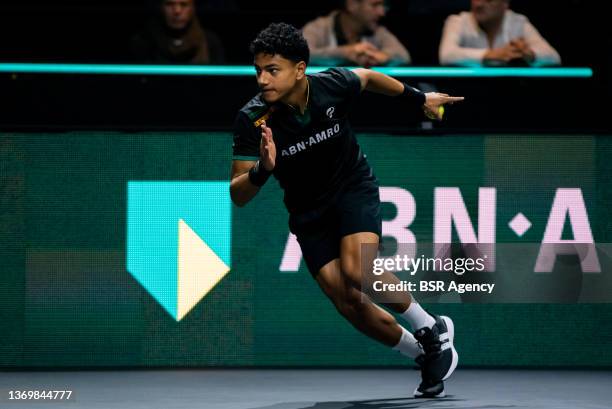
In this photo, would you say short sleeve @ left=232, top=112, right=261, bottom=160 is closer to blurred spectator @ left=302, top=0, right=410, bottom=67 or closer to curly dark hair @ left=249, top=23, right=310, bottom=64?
curly dark hair @ left=249, top=23, right=310, bottom=64

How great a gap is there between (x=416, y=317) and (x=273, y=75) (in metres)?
1.36

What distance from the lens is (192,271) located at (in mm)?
6172

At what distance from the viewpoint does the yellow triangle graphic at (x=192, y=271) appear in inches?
243

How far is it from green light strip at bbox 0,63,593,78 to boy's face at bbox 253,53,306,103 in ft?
5.19

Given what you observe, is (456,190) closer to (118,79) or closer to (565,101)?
(565,101)

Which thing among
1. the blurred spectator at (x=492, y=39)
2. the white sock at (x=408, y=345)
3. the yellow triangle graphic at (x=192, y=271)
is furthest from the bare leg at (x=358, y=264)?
the blurred spectator at (x=492, y=39)

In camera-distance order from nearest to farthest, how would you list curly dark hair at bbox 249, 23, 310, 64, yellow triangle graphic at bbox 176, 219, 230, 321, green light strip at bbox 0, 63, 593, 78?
curly dark hair at bbox 249, 23, 310, 64 → yellow triangle graphic at bbox 176, 219, 230, 321 → green light strip at bbox 0, 63, 593, 78

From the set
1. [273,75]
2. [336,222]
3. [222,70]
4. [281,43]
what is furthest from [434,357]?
[222,70]

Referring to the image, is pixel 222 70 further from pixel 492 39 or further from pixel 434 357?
pixel 434 357

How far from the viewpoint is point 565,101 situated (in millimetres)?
6340

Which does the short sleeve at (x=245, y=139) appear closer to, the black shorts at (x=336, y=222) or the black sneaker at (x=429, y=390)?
the black shorts at (x=336, y=222)

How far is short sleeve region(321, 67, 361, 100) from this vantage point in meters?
5.10

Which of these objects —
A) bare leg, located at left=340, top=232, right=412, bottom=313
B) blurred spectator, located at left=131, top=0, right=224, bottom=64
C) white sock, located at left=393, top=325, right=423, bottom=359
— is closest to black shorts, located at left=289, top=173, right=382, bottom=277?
bare leg, located at left=340, top=232, right=412, bottom=313

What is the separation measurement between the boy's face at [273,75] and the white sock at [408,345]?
4.28 feet
